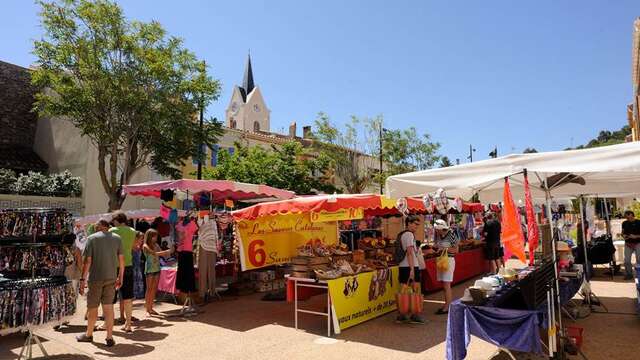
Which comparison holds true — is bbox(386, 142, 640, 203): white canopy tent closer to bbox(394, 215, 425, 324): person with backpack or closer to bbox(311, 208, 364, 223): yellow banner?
bbox(394, 215, 425, 324): person with backpack

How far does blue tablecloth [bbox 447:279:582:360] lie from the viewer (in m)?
4.46

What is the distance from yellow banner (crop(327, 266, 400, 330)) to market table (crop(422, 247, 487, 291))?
193 cm

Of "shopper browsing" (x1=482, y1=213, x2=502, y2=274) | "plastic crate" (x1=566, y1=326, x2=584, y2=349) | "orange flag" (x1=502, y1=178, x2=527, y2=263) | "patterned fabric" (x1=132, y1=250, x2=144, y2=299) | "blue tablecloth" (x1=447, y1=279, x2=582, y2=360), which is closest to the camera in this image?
"blue tablecloth" (x1=447, y1=279, x2=582, y2=360)

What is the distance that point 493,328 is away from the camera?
461 cm

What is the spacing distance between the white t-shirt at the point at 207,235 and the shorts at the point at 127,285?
238 centimetres

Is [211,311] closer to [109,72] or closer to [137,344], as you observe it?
[137,344]

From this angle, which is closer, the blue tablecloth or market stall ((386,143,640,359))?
the blue tablecloth

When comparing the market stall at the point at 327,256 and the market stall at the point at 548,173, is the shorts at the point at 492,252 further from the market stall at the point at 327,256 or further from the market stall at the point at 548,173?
the market stall at the point at 548,173

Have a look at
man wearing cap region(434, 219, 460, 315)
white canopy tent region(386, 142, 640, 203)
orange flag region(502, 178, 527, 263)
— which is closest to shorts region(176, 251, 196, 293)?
white canopy tent region(386, 142, 640, 203)

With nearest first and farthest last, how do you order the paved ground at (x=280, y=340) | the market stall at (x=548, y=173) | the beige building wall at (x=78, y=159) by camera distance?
the market stall at (x=548, y=173) < the paved ground at (x=280, y=340) < the beige building wall at (x=78, y=159)

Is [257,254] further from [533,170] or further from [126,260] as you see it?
[533,170]

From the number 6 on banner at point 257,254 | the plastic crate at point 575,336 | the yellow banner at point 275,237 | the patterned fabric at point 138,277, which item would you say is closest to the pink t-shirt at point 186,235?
the patterned fabric at point 138,277

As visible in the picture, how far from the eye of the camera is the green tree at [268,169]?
79.0 feet

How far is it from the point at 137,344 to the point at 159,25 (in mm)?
15179
